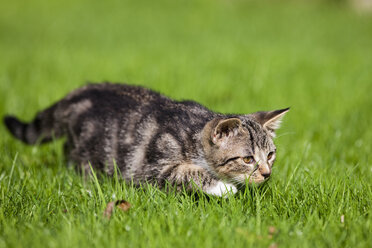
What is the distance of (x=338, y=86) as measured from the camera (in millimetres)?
7141

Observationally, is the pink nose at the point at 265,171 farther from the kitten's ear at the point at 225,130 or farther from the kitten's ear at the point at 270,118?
the kitten's ear at the point at 270,118

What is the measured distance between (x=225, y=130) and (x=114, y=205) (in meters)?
1.10

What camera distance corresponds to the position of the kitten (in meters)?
3.50

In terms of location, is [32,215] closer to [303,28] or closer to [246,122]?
[246,122]

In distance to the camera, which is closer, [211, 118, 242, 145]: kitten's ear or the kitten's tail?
[211, 118, 242, 145]: kitten's ear

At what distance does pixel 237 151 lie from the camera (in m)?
3.48

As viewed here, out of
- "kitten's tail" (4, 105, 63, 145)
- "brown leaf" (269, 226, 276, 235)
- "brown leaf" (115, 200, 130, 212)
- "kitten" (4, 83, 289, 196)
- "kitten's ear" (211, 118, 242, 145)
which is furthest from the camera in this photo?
"kitten's tail" (4, 105, 63, 145)

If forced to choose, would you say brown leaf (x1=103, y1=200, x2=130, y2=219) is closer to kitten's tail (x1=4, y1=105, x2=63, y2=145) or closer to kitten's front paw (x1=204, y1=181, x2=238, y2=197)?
kitten's front paw (x1=204, y1=181, x2=238, y2=197)

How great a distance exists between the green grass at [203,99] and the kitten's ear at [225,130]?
50 cm

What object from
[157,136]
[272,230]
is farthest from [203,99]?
[272,230]

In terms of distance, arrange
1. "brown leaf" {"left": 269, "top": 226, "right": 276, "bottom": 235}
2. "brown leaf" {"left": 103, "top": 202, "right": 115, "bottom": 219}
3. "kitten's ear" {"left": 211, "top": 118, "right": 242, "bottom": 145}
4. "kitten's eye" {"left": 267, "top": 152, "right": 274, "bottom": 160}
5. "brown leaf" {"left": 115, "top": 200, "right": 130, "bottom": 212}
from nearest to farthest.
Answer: "brown leaf" {"left": 269, "top": 226, "right": 276, "bottom": 235} → "brown leaf" {"left": 103, "top": 202, "right": 115, "bottom": 219} → "brown leaf" {"left": 115, "top": 200, "right": 130, "bottom": 212} → "kitten's ear" {"left": 211, "top": 118, "right": 242, "bottom": 145} → "kitten's eye" {"left": 267, "top": 152, "right": 274, "bottom": 160}

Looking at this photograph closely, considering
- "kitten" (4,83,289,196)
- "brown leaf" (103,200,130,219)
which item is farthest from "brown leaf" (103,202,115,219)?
"kitten" (4,83,289,196)

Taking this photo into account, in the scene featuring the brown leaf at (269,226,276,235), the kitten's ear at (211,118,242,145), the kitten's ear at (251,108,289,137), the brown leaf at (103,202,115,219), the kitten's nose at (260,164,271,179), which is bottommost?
the brown leaf at (103,202,115,219)

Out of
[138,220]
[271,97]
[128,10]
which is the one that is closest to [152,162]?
[138,220]
